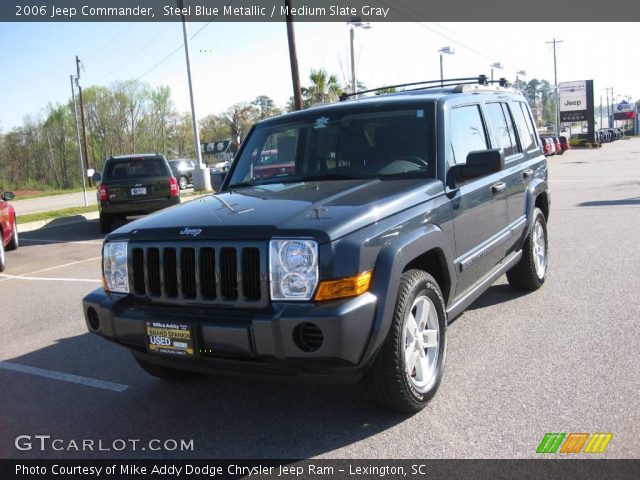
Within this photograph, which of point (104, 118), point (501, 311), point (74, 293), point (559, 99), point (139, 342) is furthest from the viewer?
point (104, 118)

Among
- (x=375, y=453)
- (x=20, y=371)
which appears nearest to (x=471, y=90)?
(x=375, y=453)

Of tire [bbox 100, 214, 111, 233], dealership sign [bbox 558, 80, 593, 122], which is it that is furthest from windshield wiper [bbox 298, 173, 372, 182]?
dealership sign [bbox 558, 80, 593, 122]

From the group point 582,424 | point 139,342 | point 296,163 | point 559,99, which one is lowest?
point 582,424

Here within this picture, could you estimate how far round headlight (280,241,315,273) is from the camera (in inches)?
122

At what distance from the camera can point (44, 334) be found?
5.99m

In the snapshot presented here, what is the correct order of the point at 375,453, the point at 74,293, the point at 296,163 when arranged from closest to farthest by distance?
1. the point at 375,453
2. the point at 296,163
3. the point at 74,293

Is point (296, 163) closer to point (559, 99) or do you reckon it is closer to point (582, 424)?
point (582, 424)

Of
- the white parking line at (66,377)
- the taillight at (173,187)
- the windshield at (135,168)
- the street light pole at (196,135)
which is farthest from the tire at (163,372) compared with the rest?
the street light pole at (196,135)

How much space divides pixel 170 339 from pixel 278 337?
71 cm

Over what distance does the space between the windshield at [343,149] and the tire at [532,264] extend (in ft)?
7.34

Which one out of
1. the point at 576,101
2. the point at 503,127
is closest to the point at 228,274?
the point at 503,127

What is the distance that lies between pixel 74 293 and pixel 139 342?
4.77 meters

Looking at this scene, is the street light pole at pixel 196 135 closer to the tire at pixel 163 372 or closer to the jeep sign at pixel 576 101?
the tire at pixel 163 372
